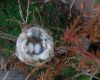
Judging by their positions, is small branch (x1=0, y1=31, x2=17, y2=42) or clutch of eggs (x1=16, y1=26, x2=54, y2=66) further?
small branch (x1=0, y1=31, x2=17, y2=42)

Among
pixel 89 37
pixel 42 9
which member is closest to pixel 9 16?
pixel 42 9

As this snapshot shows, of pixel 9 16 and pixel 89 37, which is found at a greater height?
pixel 9 16

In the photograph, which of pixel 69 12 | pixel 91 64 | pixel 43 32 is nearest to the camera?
pixel 43 32

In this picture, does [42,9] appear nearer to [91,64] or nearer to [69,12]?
[69,12]

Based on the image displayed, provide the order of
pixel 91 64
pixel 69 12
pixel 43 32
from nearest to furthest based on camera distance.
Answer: pixel 43 32, pixel 91 64, pixel 69 12

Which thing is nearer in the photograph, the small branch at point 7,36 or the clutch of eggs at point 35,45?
the clutch of eggs at point 35,45

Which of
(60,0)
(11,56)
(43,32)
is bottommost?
(11,56)

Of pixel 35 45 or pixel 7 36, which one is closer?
pixel 35 45

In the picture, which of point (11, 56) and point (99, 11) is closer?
point (99, 11)
